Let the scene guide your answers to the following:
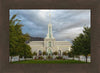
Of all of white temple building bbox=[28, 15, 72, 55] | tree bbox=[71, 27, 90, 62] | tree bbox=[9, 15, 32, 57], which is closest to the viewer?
tree bbox=[9, 15, 32, 57]

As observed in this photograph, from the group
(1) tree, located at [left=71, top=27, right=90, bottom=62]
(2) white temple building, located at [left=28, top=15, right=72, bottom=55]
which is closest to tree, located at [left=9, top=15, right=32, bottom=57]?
(2) white temple building, located at [left=28, top=15, right=72, bottom=55]

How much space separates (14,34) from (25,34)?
0.43 meters

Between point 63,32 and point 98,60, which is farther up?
point 63,32

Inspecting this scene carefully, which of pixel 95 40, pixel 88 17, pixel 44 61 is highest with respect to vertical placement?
pixel 88 17

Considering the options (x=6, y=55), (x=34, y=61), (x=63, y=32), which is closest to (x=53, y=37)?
(x=63, y=32)

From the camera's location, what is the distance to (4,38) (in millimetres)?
4586

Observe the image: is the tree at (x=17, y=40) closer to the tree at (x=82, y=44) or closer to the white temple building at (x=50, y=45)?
the white temple building at (x=50, y=45)

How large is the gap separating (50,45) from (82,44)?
1.19 meters

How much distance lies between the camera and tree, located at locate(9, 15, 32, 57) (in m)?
5.04

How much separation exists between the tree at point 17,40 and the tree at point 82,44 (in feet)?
5.63

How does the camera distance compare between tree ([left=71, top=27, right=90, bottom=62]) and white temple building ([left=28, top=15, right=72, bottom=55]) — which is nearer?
tree ([left=71, top=27, right=90, bottom=62])

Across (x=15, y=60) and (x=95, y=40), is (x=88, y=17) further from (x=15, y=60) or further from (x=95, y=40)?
(x=15, y=60)

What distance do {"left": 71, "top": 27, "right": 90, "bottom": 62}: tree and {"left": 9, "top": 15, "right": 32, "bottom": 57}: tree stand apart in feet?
5.63

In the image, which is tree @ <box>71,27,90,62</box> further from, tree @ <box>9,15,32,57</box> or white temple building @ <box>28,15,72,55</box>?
tree @ <box>9,15,32,57</box>
